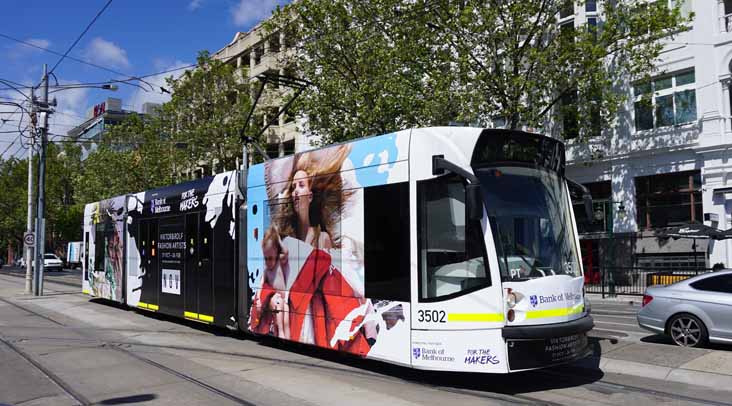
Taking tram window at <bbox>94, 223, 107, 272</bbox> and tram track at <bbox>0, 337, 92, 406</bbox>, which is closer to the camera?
tram track at <bbox>0, 337, 92, 406</bbox>

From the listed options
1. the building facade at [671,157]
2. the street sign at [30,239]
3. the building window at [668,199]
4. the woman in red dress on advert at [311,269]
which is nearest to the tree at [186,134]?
the street sign at [30,239]

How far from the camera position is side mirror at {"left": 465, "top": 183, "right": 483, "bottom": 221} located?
6871mm

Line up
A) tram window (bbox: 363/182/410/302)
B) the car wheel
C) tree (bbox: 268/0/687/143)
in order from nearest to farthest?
tram window (bbox: 363/182/410/302) → the car wheel → tree (bbox: 268/0/687/143)

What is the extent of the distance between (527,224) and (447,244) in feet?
3.29

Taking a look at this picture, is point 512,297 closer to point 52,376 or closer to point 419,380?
point 419,380

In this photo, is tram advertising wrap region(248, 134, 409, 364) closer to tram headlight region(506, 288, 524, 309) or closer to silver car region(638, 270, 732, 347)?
tram headlight region(506, 288, 524, 309)

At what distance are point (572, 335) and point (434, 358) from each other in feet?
5.55

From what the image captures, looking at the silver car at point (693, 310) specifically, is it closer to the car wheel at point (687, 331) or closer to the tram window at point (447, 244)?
the car wheel at point (687, 331)

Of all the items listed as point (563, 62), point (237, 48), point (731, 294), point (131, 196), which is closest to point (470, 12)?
point (563, 62)

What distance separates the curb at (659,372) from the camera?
311 inches

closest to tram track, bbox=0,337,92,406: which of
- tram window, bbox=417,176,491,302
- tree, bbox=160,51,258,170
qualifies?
tram window, bbox=417,176,491,302

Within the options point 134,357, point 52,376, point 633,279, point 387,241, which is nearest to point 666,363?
point 387,241

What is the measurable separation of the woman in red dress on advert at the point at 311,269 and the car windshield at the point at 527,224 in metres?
2.05

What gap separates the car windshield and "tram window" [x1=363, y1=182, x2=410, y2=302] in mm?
1106
